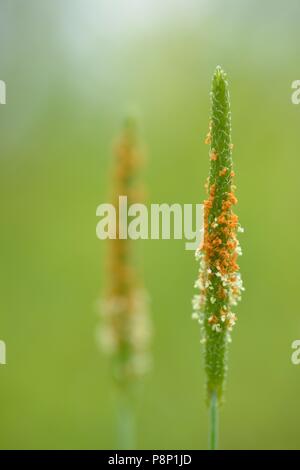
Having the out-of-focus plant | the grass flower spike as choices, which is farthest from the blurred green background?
the grass flower spike

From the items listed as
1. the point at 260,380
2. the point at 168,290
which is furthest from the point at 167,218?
the point at 260,380

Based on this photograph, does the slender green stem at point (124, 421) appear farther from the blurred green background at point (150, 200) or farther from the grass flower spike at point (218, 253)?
the blurred green background at point (150, 200)

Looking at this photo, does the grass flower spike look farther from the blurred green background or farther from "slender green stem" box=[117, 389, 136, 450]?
the blurred green background

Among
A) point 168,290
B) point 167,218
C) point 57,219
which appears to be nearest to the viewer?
point 167,218

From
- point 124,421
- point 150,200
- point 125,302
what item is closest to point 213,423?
point 124,421

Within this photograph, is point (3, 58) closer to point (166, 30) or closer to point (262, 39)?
point (166, 30)

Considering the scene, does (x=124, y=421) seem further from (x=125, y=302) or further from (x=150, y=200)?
(x=150, y=200)

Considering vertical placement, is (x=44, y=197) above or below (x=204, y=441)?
above
